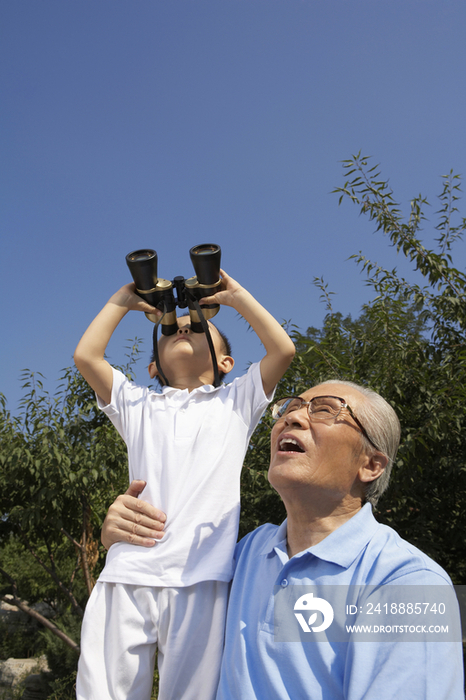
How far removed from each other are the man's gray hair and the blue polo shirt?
0.48 feet

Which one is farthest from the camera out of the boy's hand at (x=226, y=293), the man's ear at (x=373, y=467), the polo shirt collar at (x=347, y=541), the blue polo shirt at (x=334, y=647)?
the boy's hand at (x=226, y=293)

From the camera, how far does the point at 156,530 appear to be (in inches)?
62.1

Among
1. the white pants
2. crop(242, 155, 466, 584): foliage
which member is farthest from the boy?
crop(242, 155, 466, 584): foliage

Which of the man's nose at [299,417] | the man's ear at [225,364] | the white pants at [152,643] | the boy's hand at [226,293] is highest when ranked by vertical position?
the boy's hand at [226,293]

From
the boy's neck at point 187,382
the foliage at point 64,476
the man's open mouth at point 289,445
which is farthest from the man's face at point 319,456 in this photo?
the foliage at point 64,476

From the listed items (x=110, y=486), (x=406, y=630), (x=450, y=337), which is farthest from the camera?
(x=110, y=486)

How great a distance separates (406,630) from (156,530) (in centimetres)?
77

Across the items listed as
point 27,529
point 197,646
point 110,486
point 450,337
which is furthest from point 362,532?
point 27,529

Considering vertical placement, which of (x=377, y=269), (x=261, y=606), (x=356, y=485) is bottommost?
(x=261, y=606)

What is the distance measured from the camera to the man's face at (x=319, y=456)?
1.50 metres

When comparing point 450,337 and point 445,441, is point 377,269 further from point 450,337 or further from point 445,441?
point 445,441

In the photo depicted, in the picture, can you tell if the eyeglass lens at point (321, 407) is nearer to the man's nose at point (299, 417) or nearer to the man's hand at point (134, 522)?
the man's nose at point (299, 417)

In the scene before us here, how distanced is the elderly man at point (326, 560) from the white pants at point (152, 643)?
0.07 m

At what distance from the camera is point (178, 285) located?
206 cm
